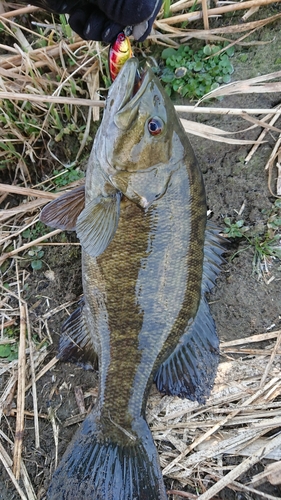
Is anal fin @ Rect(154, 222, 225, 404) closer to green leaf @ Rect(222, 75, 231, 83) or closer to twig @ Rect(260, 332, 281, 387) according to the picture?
twig @ Rect(260, 332, 281, 387)

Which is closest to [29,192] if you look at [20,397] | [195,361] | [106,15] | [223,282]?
[106,15]

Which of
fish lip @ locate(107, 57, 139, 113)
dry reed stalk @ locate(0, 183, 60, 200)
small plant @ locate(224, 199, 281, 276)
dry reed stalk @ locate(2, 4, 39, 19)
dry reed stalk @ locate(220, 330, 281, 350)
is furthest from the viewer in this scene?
dry reed stalk @ locate(2, 4, 39, 19)

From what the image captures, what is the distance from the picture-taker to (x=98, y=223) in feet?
7.72

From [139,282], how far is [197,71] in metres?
1.87

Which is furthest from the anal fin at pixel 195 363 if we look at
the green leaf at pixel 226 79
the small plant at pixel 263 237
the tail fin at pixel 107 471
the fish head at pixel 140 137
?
the green leaf at pixel 226 79

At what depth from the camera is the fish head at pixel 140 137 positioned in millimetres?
2256

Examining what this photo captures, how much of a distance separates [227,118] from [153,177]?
3.78ft

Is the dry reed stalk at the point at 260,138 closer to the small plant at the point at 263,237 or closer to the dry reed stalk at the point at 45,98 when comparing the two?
the small plant at the point at 263,237

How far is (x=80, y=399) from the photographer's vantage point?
284 centimetres

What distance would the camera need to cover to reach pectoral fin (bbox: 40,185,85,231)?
2.70 metres

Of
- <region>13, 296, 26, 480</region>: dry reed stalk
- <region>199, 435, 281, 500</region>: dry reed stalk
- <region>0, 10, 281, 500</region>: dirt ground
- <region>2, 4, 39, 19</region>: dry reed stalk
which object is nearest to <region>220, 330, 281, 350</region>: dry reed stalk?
<region>0, 10, 281, 500</region>: dirt ground

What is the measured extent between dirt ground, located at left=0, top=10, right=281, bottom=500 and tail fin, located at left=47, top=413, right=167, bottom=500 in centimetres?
42

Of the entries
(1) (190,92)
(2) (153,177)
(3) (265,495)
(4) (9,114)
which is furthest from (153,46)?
(3) (265,495)

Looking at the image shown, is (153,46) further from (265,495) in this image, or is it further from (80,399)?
(265,495)
